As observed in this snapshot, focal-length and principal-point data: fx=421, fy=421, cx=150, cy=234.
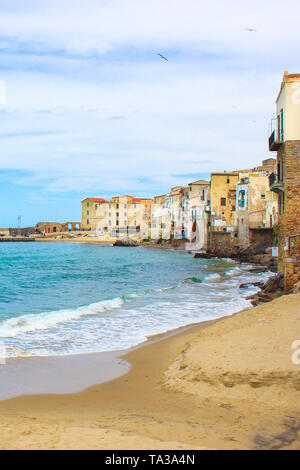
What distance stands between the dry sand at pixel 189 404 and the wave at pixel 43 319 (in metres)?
4.46

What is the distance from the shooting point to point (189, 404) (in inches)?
256

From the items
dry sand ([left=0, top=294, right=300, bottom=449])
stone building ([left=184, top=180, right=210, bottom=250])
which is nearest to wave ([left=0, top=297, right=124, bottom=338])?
dry sand ([left=0, top=294, right=300, bottom=449])

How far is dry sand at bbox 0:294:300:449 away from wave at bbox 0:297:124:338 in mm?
4461

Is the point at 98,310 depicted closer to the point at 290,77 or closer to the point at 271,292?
the point at 271,292

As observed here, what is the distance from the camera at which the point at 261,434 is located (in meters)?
5.05

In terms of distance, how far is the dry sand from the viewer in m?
4.79

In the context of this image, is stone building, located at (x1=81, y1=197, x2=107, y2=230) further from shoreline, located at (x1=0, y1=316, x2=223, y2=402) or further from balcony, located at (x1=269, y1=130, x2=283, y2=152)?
shoreline, located at (x1=0, y1=316, x2=223, y2=402)

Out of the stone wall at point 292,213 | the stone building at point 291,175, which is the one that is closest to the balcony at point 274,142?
the stone building at point 291,175

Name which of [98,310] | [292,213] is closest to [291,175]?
[292,213]

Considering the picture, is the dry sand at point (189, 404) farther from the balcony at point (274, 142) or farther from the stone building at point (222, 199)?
the stone building at point (222, 199)

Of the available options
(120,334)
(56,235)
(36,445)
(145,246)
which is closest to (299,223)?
(120,334)

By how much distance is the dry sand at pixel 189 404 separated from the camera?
15.7 ft

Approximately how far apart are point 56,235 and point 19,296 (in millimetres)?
113519
